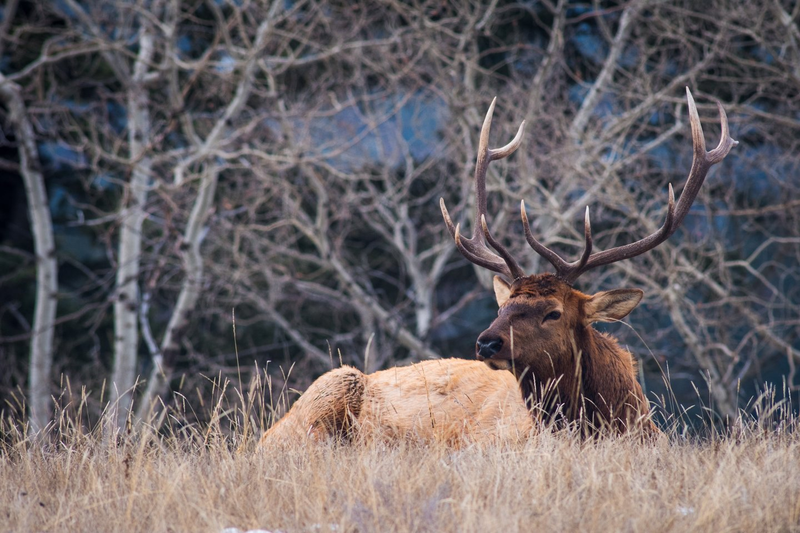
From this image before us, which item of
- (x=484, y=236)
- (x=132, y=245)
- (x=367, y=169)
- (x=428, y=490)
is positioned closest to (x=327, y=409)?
(x=484, y=236)

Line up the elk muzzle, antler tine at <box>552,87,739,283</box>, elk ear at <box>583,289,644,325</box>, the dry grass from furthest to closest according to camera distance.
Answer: antler tine at <box>552,87,739,283</box> < elk ear at <box>583,289,644,325</box> < the elk muzzle < the dry grass

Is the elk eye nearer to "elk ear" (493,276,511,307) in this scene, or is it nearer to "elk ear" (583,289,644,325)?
"elk ear" (583,289,644,325)

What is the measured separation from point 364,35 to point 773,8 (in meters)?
7.64

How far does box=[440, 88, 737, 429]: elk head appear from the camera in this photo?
4.59m

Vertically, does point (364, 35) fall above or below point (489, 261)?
above

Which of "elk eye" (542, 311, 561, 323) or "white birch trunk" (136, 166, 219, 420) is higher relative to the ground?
"elk eye" (542, 311, 561, 323)

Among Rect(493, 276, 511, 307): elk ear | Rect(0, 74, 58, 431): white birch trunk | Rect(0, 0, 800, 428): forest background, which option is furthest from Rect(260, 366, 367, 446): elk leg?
Rect(0, 74, 58, 431): white birch trunk

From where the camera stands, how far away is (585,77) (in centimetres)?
1407

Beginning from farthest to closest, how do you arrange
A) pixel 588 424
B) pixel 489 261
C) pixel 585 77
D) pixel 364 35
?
pixel 364 35 < pixel 585 77 < pixel 489 261 < pixel 588 424

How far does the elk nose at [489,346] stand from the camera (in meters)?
4.46

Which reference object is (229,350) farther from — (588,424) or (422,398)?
(588,424)

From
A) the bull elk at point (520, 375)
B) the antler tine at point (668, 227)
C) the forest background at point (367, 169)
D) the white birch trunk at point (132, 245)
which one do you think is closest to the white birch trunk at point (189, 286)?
the forest background at point (367, 169)

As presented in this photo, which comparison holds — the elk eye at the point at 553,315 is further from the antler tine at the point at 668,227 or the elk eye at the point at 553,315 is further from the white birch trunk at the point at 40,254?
the white birch trunk at the point at 40,254

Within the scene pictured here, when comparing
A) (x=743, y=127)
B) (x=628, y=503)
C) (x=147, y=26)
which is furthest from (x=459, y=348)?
(x=628, y=503)
